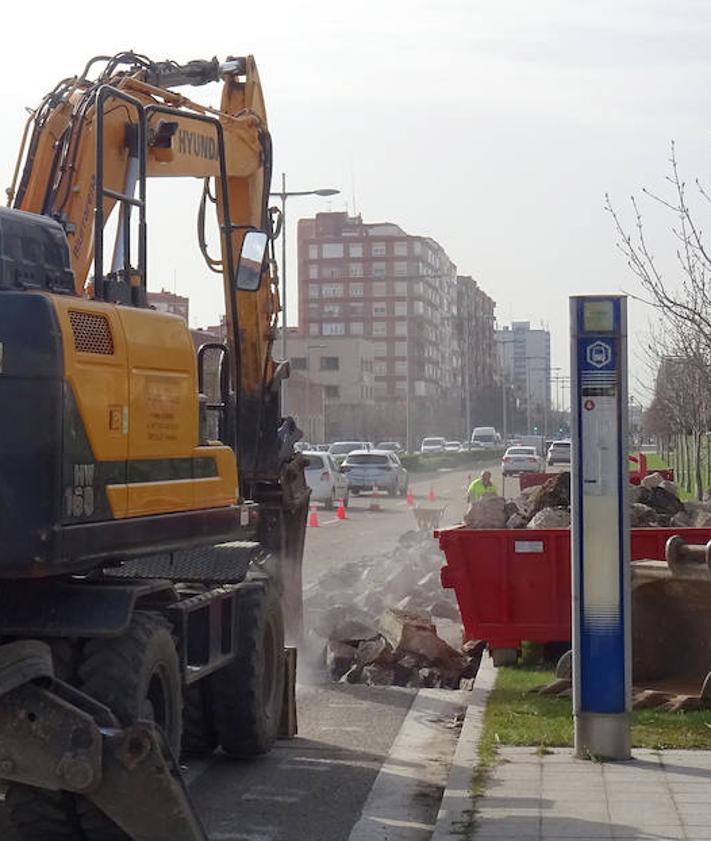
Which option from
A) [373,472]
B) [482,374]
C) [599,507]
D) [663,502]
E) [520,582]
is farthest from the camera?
[482,374]

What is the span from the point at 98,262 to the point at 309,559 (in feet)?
66.0

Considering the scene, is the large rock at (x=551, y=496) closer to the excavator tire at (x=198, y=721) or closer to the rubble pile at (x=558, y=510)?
the rubble pile at (x=558, y=510)

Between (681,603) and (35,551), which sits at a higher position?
(35,551)

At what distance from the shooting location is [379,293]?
166 meters

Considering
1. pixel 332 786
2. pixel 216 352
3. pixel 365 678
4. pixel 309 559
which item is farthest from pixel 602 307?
pixel 309 559

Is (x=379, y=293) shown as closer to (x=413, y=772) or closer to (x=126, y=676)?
(x=413, y=772)

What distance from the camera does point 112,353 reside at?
23.7 ft

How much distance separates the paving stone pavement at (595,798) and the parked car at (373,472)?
141ft

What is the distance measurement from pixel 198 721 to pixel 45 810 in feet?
9.76

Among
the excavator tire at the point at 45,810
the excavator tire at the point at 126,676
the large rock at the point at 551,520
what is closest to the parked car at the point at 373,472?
the large rock at the point at 551,520

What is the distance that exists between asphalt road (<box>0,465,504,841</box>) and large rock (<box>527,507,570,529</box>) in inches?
108

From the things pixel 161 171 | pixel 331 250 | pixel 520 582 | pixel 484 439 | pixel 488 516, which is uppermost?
pixel 331 250

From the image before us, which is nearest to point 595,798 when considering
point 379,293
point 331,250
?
point 379,293

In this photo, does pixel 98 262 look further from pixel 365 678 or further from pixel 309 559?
pixel 309 559
